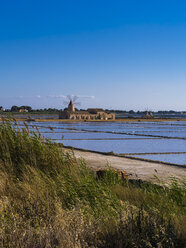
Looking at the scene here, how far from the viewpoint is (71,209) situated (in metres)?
3.22

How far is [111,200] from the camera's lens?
12.3 ft

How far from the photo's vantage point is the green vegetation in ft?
8.71

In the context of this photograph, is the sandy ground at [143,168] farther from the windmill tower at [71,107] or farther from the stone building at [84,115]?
the windmill tower at [71,107]

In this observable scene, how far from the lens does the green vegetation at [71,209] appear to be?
8.71ft

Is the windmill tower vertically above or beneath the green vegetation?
above

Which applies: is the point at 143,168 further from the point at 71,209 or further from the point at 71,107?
the point at 71,107

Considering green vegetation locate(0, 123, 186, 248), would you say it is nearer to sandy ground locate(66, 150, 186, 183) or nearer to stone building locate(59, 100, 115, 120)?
sandy ground locate(66, 150, 186, 183)

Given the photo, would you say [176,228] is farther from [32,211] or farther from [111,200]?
[32,211]

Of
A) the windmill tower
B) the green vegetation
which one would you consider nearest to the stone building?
the windmill tower

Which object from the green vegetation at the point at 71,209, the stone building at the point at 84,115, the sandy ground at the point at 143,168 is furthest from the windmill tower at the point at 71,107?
the green vegetation at the point at 71,209

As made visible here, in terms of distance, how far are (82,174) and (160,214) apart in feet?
6.97

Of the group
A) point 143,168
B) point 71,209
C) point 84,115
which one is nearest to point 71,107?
point 84,115

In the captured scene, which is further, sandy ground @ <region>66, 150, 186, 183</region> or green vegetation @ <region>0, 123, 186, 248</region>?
sandy ground @ <region>66, 150, 186, 183</region>

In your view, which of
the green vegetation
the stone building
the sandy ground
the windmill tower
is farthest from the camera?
the windmill tower
